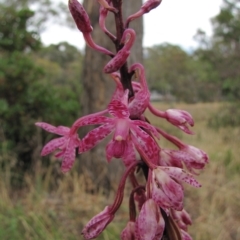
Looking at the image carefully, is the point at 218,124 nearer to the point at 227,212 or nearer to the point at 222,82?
the point at 222,82

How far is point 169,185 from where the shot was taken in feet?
2.32

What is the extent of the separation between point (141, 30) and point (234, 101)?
6.81 m

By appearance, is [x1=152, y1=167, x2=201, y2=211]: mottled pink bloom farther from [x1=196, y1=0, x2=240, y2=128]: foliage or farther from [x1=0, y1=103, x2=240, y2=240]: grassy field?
[x1=196, y1=0, x2=240, y2=128]: foliage

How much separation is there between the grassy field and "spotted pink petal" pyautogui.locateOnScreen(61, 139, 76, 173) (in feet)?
7.85

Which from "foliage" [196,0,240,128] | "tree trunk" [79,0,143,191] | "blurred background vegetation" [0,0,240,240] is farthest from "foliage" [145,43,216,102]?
"tree trunk" [79,0,143,191]

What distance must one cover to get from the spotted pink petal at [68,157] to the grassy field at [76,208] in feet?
7.85

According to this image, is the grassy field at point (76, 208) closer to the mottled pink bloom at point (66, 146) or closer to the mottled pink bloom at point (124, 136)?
the mottled pink bloom at point (66, 146)

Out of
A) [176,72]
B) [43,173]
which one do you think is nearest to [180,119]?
[43,173]

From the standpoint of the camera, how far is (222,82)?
1138cm

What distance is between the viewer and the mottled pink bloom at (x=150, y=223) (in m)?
0.70

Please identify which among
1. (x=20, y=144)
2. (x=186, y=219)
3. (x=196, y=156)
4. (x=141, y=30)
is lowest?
Answer: (x=20, y=144)

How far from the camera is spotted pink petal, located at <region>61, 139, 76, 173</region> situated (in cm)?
82

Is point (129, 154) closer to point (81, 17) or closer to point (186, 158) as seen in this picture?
point (186, 158)

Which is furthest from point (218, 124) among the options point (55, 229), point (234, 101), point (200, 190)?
point (55, 229)
